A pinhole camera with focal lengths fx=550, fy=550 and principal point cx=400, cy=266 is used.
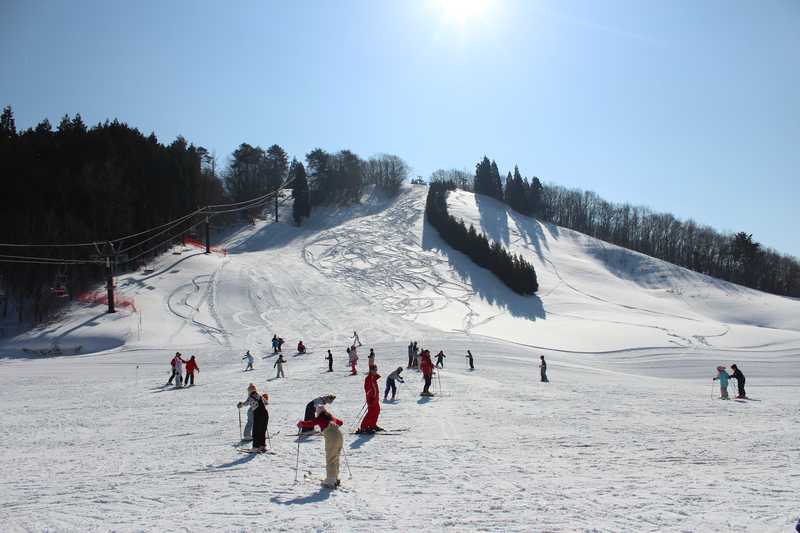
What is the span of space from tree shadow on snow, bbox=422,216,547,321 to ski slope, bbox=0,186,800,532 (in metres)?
0.39

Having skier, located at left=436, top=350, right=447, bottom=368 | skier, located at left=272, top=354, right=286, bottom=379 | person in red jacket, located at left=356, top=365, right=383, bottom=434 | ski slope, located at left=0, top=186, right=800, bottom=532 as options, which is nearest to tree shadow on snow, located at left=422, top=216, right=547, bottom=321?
ski slope, located at left=0, top=186, right=800, bottom=532

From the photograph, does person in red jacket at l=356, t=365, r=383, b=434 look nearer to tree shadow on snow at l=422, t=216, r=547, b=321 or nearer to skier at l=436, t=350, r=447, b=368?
skier at l=436, t=350, r=447, b=368

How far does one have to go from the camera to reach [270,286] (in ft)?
156

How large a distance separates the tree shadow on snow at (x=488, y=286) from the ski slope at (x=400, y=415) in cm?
39

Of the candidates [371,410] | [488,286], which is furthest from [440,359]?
[488,286]

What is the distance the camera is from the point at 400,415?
15.6 meters

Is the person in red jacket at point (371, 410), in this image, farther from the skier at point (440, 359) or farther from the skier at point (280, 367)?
the skier at point (440, 359)

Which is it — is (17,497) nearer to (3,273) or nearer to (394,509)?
(394,509)

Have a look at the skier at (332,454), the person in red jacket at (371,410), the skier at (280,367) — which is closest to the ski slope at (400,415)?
the skier at (332,454)

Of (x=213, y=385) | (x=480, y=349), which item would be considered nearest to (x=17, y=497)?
(x=213, y=385)

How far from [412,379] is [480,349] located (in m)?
11.9

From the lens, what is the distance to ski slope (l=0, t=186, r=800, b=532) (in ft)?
→ 26.2

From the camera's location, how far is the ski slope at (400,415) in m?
8.00

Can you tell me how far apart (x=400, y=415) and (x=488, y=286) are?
137 ft
